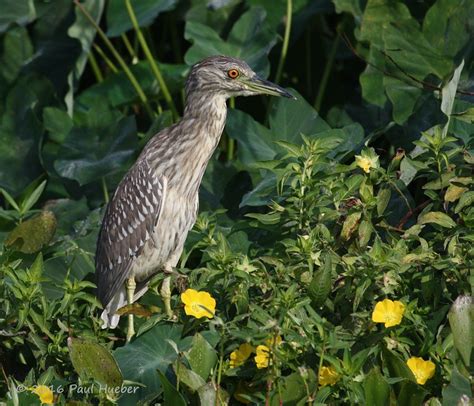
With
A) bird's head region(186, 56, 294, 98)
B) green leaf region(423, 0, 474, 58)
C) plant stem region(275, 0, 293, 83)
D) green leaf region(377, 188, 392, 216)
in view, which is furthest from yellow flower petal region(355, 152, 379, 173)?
plant stem region(275, 0, 293, 83)

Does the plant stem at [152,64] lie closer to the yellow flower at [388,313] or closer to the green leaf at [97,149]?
the green leaf at [97,149]

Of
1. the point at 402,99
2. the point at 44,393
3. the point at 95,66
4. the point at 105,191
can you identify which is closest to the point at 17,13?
the point at 95,66

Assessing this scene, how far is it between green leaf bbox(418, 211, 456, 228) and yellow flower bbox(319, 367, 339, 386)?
0.78 meters

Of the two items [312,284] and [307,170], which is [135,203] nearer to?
[307,170]

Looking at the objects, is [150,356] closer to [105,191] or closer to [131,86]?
[105,191]

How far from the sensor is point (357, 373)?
→ 370 centimetres

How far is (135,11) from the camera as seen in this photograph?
6.84m

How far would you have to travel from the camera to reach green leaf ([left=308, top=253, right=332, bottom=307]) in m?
3.95

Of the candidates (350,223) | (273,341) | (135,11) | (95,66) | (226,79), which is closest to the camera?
(273,341)

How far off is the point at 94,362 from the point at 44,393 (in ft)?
0.70

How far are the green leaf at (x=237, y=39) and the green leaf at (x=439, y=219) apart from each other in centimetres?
239

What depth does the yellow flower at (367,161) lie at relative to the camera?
4332mm

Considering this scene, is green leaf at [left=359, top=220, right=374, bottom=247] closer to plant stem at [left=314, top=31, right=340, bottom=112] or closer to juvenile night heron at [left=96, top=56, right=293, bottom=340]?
juvenile night heron at [left=96, top=56, right=293, bottom=340]

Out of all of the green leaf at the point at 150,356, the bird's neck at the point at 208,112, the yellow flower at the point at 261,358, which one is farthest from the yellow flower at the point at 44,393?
the bird's neck at the point at 208,112
